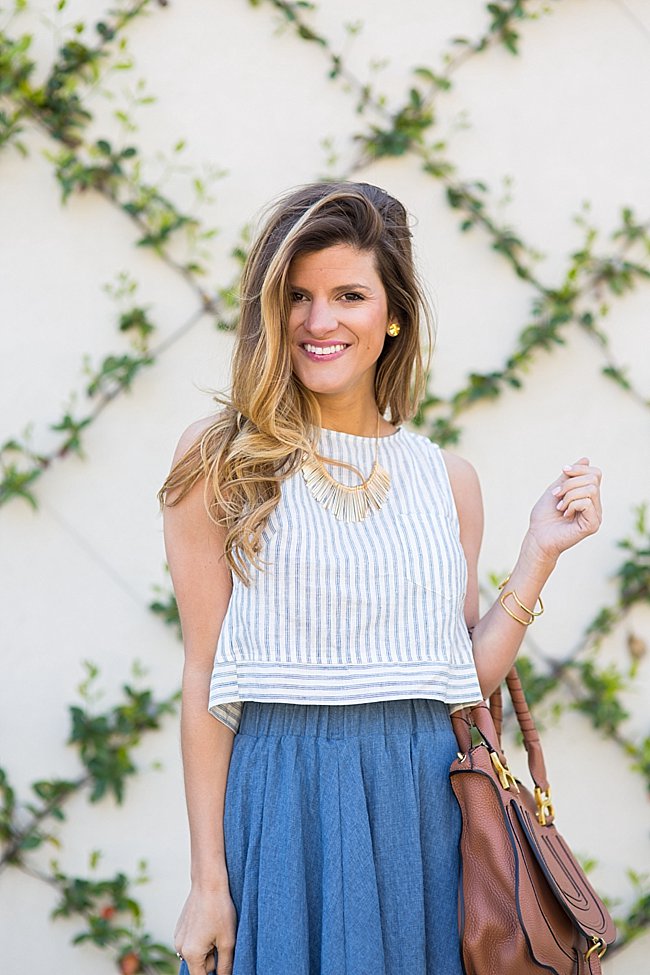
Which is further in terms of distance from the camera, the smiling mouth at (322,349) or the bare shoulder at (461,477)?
the bare shoulder at (461,477)

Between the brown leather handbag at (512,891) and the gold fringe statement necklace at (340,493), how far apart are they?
16.1 inches

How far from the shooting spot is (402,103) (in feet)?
9.21

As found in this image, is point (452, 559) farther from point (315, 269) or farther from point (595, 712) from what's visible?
point (595, 712)

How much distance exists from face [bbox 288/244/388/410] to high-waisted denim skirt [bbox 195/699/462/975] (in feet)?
1.75

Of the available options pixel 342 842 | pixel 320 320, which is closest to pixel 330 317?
pixel 320 320

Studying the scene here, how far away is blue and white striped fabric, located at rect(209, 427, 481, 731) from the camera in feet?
5.49

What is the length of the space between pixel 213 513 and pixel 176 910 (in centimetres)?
144

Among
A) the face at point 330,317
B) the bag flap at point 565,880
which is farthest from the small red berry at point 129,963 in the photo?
the face at point 330,317

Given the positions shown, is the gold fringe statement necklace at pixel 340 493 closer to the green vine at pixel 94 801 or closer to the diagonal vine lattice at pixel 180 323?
the diagonal vine lattice at pixel 180 323

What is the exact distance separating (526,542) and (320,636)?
0.40m

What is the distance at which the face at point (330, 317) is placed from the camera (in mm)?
1769

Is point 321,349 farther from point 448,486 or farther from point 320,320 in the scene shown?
point 448,486

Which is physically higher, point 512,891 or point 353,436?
point 353,436

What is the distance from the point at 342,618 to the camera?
1696mm
